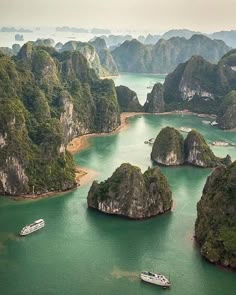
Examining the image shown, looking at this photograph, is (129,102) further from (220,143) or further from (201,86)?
(220,143)

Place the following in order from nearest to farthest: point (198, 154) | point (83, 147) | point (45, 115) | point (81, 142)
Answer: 1. point (198, 154)
2. point (45, 115)
3. point (83, 147)
4. point (81, 142)

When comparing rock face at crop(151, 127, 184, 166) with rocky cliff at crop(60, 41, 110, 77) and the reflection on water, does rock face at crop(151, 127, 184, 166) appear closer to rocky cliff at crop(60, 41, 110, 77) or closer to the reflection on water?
the reflection on water

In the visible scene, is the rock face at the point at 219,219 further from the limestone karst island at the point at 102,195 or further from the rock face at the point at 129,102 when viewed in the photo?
the rock face at the point at 129,102

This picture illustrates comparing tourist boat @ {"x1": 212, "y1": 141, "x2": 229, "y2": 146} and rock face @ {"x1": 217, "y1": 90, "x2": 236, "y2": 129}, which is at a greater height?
rock face @ {"x1": 217, "y1": 90, "x2": 236, "y2": 129}

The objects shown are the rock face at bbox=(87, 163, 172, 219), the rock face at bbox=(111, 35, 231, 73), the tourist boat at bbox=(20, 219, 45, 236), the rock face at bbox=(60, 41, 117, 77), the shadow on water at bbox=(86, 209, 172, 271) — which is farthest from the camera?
the rock face at bbox=(111, 35, 231, 73)

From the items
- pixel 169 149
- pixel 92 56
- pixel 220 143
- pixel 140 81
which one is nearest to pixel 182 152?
pixel 169 149

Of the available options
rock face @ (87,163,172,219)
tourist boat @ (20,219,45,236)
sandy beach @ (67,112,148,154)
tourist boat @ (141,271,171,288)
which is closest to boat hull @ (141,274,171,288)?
tourist boat @ (141,271,171,288)

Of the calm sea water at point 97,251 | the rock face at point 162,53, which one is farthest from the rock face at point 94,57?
the calm sea water at point 97,251
